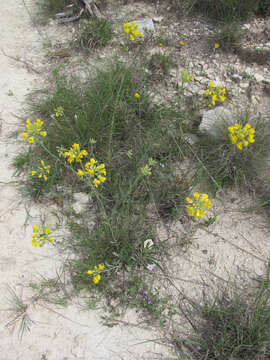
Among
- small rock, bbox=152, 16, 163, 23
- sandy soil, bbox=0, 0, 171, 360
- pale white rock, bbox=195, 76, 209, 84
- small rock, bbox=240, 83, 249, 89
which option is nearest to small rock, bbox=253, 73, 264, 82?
small rock, bbox=240, 83, 249, 89

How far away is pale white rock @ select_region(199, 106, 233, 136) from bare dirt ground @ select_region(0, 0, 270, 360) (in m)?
0.48

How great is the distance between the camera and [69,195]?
248 centimetres

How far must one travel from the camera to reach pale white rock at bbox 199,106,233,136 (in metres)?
2.64

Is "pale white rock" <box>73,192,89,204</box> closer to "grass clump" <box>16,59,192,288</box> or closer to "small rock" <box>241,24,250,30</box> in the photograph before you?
"grass clump" <box>16,59,192,288</box>

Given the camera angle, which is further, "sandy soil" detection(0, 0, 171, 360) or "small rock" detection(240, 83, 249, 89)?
"small rock" detection(240, 83, 249, 89)

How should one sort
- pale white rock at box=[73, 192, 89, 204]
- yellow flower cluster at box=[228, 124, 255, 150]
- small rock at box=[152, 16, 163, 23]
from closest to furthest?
yellow flower cluster at box=[228, 124, 255, 150] < pale white rock at box=[73, 192, 89, 204] < small rock at box=[152, 16, 163, 23]

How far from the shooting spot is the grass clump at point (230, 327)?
165 centimetres

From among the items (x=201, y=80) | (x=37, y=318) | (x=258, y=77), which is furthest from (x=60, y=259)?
(x=258, y=77)

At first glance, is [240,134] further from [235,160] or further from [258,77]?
[258,77]

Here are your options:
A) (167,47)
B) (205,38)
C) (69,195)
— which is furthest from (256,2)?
(69,195)

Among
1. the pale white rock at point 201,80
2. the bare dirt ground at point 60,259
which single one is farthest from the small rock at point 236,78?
the pale white rock at point 201,80

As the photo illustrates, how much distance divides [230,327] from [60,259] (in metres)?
1.36

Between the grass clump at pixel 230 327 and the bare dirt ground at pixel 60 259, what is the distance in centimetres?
14

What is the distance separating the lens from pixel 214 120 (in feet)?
8.88
